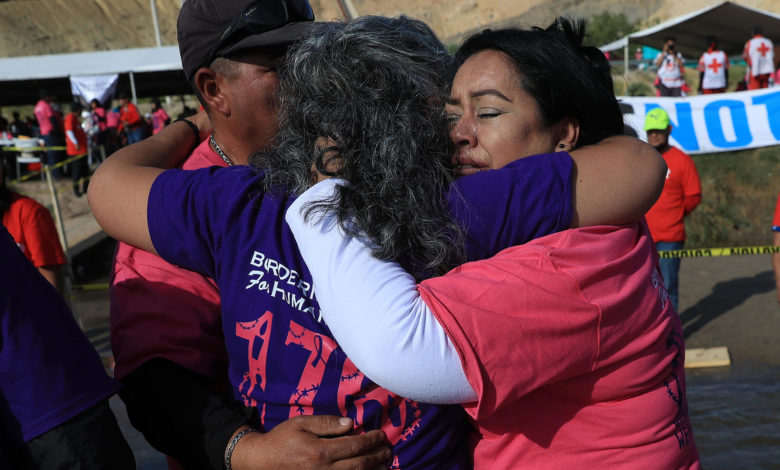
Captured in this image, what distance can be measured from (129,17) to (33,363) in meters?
65.2

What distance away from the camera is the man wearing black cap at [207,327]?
4.66ft

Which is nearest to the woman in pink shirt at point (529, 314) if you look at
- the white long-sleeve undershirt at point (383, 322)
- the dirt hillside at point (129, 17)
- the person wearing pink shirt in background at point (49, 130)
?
the white long-sleeve undershirt at point (383, 322)

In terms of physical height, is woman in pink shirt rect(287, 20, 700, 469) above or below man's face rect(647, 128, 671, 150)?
above

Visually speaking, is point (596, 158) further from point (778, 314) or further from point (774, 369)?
point (778, 314)

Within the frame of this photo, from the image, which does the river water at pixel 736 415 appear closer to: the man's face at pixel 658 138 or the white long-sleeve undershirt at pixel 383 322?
the man's face at pixel 658 138

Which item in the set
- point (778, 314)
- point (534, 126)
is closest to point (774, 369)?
point (778, 314)

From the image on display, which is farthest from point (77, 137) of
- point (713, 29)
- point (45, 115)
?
point (713, 29)

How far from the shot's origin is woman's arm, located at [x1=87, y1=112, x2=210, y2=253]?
5.05 feet

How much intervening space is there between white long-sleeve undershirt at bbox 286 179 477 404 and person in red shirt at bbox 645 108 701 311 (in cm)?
576

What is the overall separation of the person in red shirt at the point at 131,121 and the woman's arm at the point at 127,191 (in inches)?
606

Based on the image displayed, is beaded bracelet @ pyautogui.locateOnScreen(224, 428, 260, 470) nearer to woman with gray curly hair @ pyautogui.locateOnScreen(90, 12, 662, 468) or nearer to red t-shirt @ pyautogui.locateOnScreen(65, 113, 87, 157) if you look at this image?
woman with gray curly hair @ pyautogui.locateOnScreen(90, 12, 662, 468)

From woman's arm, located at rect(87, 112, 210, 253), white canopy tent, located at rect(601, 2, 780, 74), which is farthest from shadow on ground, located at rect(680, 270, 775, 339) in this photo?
white canopy tent, located at rect(601, 2, 780, 74)

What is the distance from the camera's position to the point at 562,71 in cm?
154

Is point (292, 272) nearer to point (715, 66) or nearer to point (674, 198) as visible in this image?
point (674, 198)
